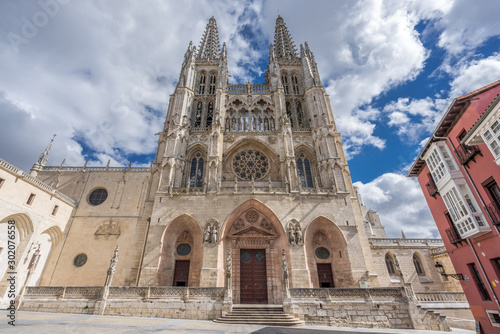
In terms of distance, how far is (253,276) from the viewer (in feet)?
48.9

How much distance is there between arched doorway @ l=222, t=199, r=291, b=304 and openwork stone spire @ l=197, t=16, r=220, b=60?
2126 cm

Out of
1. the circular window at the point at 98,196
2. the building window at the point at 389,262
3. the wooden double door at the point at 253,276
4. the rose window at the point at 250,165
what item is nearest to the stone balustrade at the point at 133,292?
the wooden double door at the point at 253,276

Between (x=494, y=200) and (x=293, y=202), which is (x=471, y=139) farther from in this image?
(x=293, y=202)

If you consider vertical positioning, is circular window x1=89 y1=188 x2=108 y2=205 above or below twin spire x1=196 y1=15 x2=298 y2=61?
below

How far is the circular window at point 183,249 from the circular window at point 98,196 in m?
8.70

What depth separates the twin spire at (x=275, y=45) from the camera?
29.0 m

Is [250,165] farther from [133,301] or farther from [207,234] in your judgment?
[133,301]

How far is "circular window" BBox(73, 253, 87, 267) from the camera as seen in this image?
663 inches

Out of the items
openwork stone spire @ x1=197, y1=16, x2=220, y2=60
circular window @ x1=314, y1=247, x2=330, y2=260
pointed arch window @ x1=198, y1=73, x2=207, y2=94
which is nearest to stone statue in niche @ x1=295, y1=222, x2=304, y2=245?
circular window @ x1=314, y1=247, x2=330, y2=260

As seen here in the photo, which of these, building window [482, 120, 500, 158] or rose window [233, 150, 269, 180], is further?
rose window [233, 150, 269, 180]

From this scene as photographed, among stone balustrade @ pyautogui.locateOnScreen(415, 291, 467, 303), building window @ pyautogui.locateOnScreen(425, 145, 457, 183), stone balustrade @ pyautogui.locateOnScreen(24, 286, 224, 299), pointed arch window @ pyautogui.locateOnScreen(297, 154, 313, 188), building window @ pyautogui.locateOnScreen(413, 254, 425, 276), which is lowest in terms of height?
stone balustrade @ pyautogui.locateOnScreen(415, 291, 467, 303)

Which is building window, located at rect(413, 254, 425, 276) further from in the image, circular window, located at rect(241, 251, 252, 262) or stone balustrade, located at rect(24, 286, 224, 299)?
stone balustrade, located at rect(24, 286, 224, 299)

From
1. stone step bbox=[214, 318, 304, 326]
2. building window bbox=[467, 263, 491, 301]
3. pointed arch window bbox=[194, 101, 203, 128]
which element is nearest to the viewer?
building window bbox=[467, 263, 491, 301]

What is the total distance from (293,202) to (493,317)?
10412 mm
